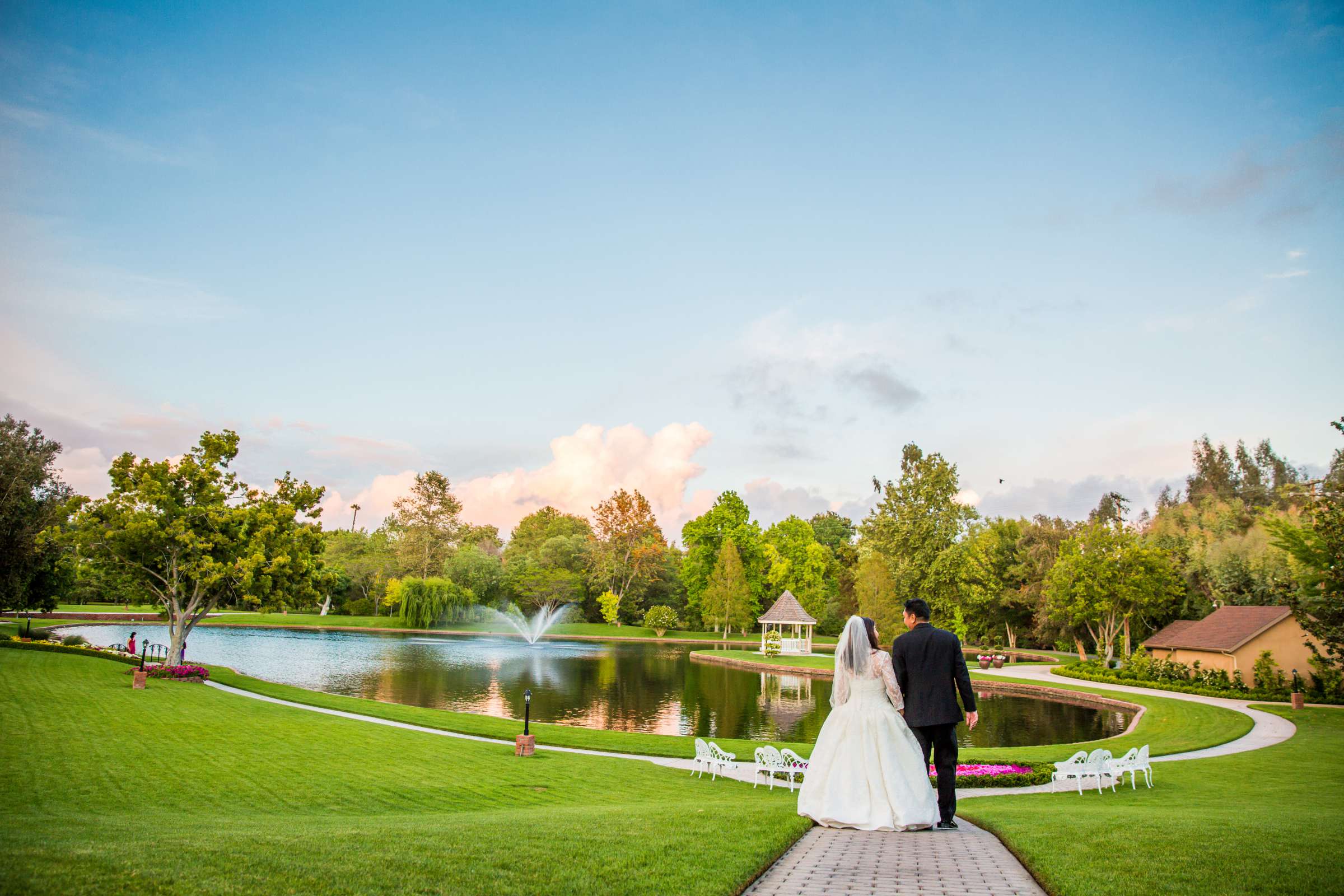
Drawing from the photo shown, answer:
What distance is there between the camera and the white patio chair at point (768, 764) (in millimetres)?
13367

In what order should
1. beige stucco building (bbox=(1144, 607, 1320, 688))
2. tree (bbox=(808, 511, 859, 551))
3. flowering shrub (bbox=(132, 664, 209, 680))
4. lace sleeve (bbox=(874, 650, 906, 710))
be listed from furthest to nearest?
1. tree (bbox=(808, 511, 859, 551))
2. beige stucco building (bbox=(1144, 607, 1320, 688))
3. flowering shrub (bbox=(132, 664, 209, 680))
4. lace sleeve (bbox=(874, 650, 906, 710))

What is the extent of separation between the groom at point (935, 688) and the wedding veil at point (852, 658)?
11.4 inches

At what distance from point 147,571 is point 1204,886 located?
28591mm

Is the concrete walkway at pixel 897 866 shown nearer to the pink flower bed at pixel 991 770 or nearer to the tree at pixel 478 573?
the pink flower bed at pixel 991 770

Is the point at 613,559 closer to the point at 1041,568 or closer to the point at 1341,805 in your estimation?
the point at 1041,568

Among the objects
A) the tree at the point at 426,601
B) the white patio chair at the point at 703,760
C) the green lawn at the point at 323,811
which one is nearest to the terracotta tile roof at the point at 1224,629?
the white patio chair at the point at 703,760

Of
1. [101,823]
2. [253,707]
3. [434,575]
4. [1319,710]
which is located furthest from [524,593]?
[101,823]

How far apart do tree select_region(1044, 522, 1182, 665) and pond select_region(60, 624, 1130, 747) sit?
41.1ft

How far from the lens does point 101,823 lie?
25.0 ft

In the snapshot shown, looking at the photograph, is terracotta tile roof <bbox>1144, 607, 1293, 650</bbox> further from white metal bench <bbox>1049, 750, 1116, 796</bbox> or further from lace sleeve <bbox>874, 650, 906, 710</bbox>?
lace sleeve <bbox>874, 650, 906, 710</bbox>

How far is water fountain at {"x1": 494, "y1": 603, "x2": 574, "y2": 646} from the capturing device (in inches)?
2618

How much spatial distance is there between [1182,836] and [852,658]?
340 cm

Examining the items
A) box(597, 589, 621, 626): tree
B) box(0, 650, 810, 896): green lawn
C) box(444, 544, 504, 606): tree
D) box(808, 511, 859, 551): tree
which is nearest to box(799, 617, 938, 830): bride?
box(0, 650, 810, 896): green lawn

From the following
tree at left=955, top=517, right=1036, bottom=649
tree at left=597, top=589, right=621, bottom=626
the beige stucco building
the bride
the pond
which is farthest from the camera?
tree at left=597, top=589, right=621, bottom=626
